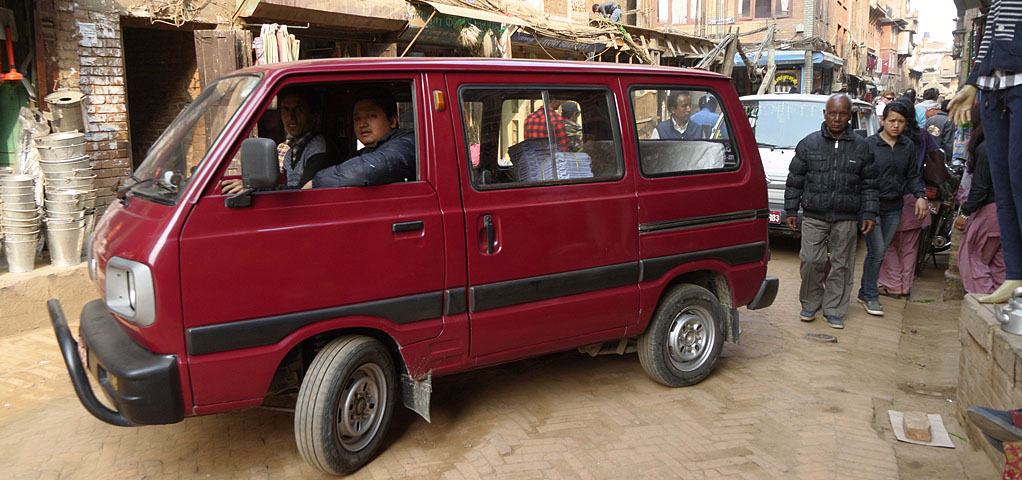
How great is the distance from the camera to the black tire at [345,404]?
3.54 meters

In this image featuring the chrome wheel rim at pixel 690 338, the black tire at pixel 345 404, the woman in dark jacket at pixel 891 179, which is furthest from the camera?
the woman in dark jacket at pixel 891 179

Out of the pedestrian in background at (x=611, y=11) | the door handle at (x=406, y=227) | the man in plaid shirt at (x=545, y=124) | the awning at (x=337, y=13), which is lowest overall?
the door handle at (x=406, y=227)

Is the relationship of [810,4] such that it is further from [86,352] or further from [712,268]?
[86,352]

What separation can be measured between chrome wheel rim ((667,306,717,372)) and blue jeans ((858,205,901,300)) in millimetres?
2927

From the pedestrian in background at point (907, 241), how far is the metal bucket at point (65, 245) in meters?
7.80

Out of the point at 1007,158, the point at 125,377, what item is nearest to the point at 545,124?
the point at 1007,158

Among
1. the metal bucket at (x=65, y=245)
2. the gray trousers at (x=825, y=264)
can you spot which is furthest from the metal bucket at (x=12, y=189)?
the gray trousers at (x=825, y=264)

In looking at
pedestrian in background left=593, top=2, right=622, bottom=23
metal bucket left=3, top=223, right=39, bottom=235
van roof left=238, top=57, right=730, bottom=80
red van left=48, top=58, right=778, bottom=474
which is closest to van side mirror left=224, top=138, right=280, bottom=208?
red van left=48, top=58, right=778, bottom=474

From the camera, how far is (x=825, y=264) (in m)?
6.85

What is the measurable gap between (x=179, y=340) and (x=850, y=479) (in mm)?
3342

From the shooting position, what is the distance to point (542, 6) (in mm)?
14461

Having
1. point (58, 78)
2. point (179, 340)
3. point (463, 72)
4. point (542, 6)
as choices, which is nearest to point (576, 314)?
point (463, 72)

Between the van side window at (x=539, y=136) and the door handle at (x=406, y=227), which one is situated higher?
the van side window at (x=539, y=136)

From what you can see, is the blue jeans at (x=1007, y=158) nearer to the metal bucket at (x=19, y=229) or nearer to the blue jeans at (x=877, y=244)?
the blue jeans at (x=877, y=244)
